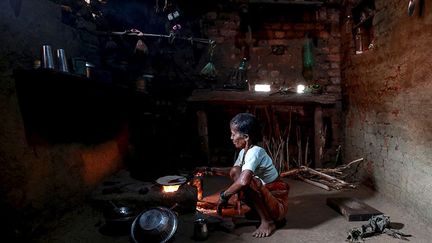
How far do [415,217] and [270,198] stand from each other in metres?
2.21

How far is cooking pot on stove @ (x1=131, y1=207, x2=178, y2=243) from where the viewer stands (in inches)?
125

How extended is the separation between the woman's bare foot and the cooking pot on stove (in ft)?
3.32

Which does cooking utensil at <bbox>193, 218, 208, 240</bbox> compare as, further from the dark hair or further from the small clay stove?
the dark hair

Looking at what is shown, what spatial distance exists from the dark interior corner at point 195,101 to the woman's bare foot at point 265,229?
0.16 meters

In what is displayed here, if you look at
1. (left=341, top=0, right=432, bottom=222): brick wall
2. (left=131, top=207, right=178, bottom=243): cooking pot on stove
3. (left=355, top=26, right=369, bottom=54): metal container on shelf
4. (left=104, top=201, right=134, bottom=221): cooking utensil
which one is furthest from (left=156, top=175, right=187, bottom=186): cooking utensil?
(left=355, top=26, right=369, bottom=54): metal container on shelf

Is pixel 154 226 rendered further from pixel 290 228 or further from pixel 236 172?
pixel 290 228

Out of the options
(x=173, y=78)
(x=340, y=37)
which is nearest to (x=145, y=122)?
(x=173, y=78)

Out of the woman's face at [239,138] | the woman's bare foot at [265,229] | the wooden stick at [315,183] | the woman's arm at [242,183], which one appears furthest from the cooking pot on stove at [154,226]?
the wooden stick at [315,183]

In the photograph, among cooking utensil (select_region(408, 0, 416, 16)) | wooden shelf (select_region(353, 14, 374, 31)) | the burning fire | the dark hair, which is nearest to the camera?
the dark hair

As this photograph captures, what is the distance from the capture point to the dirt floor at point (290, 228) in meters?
3.48

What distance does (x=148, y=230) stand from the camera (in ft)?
10.5

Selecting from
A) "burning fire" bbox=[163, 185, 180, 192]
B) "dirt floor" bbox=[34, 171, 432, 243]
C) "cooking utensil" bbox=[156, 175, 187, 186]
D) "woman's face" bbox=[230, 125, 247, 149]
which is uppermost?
"woman's face" bbox=[230, 125, 247, 149]

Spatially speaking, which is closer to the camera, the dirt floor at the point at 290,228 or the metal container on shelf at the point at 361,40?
the dirt floor at the point at 290,228

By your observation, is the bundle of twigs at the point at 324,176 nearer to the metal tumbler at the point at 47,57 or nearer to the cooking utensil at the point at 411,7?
the cooking utensil at the point at 411,7
